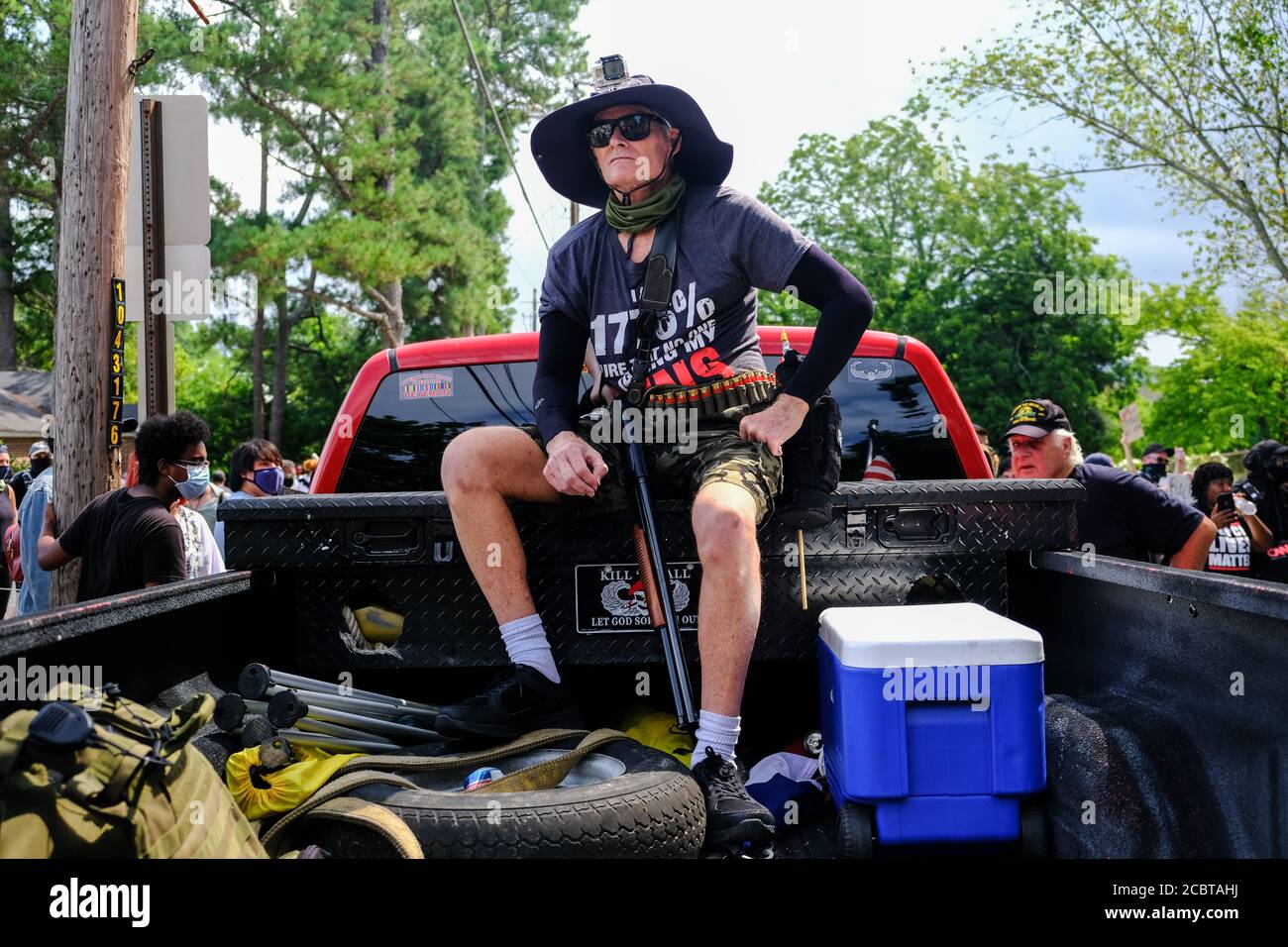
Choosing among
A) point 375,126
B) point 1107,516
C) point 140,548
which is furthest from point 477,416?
point 375,126

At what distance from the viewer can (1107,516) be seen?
17.2 ft

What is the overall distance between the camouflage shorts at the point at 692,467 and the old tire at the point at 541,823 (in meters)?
0.82

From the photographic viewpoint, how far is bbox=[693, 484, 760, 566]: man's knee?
254 centimetres

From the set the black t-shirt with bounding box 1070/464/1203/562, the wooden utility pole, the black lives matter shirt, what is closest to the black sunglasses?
the black t-shirt with bounding box 1070/464/1203/562

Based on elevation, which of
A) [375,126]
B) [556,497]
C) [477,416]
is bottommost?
[556,497]

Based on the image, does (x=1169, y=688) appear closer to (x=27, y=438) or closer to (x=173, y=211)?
(x=173, y=211)

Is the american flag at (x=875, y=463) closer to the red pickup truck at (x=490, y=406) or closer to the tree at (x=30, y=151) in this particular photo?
the red pickup truck at (x=490, y=406)

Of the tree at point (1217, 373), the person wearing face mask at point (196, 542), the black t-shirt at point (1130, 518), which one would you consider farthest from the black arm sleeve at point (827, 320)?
the tree at point (1217, 373)

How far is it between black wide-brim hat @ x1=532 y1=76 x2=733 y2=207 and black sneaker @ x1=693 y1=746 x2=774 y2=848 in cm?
168

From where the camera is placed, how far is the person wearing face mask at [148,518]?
15.4 ft

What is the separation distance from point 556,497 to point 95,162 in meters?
5.12

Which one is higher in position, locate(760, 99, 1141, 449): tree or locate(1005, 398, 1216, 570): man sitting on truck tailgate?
locate(760, 99, 1141, 449): tree

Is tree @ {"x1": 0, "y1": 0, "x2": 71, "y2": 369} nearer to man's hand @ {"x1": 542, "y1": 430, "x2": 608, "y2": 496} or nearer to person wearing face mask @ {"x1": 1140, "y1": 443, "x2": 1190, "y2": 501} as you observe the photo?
person wearing face mask @ {"x1": 1140, "y1": 443, "x2": 1190, "y2": 501}
